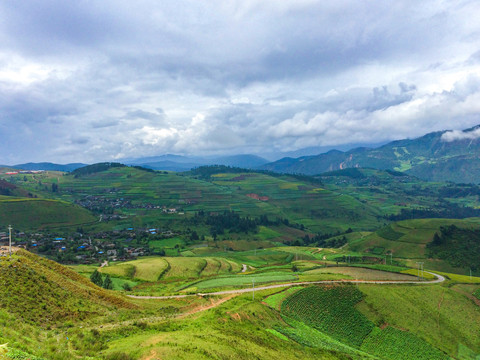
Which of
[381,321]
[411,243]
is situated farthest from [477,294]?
[411,243]

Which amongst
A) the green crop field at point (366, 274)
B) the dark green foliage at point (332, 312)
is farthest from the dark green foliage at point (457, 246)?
the dark green foliage at point (332, 312)

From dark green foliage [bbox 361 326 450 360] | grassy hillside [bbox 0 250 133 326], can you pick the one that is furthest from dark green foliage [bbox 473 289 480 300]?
grassy hillside [bbox 0 250 133 326]

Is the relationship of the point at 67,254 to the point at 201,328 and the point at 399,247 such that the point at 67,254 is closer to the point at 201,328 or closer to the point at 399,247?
the point at 201,328

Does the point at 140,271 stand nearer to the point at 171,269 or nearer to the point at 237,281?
the point at 171,269

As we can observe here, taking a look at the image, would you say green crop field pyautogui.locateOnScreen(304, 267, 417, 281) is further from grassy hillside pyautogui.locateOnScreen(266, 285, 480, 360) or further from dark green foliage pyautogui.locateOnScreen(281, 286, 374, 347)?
dark green foliage pyautogui.locateOnScreen(281, 286, 374, 347)

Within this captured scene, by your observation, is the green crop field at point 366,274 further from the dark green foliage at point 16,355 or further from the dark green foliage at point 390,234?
the dark green foliage at point 16,355

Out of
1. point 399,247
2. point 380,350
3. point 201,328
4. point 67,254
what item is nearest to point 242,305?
point 201,328
